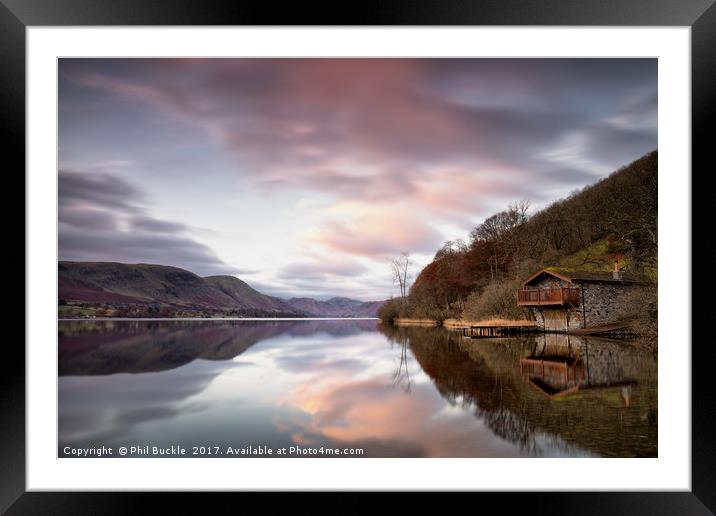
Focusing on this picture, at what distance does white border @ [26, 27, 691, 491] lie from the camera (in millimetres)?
3465

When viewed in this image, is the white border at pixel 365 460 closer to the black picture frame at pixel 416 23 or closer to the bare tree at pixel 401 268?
the black picture frame at pixel 416 23

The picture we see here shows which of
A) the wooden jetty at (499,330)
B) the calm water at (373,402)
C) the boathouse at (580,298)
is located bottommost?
the wooden jetty at (499,330)

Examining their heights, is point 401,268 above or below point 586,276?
above

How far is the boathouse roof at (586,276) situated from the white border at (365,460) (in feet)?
29.7

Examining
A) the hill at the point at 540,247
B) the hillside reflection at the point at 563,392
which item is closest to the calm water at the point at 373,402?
the hillside reflection at the point at 563,392

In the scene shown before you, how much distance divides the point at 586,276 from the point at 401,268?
6.01 metres

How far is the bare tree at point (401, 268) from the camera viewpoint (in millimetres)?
10666

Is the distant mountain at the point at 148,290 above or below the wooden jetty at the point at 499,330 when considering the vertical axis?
above

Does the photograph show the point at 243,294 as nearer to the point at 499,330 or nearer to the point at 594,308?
the point at 499,330

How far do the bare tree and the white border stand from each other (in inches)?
260

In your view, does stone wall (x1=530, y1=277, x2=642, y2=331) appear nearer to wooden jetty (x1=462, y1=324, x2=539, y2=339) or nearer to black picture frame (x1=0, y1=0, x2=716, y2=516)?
wooden jetty (x1=462, y1=324, x2=539, y2=339)

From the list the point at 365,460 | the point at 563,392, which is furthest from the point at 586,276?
the point at 365,460

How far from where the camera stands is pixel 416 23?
318cm

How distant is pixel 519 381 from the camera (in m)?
6.24
